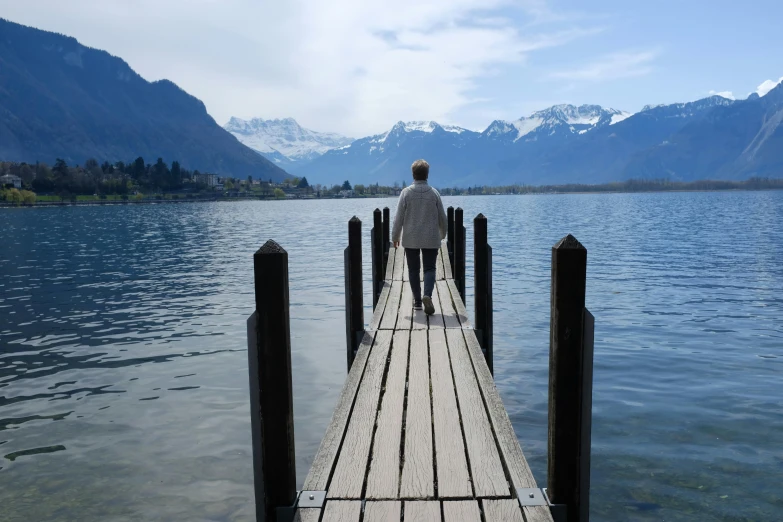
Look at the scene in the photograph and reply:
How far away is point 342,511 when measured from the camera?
14.9 feet

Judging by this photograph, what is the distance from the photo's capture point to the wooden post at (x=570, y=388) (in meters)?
4.57

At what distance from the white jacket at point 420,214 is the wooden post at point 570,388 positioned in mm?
6022

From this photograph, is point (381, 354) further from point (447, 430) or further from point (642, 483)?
point (642, 483)

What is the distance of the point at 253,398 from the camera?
182 inches

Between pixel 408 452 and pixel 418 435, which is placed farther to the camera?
pixel 418 435

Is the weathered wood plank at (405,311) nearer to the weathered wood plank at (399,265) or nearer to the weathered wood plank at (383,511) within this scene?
the weathered wood plank at (399,265)

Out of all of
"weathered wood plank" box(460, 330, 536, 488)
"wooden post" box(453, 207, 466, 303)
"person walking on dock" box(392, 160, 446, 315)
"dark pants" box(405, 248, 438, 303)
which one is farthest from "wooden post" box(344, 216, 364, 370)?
"wooden post" box(453, 207, 466, 303)

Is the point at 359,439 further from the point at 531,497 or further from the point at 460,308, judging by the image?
the point at 460,308

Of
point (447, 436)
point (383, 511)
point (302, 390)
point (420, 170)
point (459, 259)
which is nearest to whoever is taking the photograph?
point (383, 511)

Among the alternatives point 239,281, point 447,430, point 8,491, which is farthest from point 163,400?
point 239,281

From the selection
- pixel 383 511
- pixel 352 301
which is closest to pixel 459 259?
pixel 352 301

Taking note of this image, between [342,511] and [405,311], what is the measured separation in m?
7.00

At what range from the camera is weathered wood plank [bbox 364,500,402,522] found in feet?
14.5

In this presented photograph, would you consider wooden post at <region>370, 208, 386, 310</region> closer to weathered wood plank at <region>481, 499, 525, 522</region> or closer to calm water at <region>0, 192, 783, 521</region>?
calm water at <region>0, 192, 783, 521</region>
